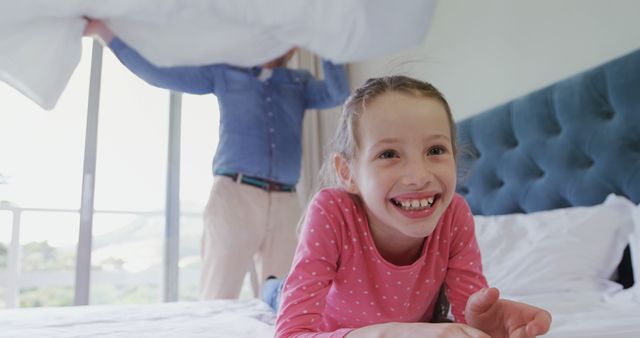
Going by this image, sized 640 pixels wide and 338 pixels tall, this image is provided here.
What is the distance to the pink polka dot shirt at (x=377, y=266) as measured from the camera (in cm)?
84

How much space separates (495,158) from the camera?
1.83m

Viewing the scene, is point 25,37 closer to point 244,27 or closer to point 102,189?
point 244,27

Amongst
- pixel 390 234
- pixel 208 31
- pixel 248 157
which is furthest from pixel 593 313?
pixel 208 31

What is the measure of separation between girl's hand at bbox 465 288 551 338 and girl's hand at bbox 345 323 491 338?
13 cm

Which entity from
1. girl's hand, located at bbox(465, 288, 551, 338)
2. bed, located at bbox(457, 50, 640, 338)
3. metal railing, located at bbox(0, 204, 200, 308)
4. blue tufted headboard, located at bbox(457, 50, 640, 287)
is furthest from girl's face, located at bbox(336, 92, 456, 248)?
metal railing, located at bbox(0, 204, 200, 308)

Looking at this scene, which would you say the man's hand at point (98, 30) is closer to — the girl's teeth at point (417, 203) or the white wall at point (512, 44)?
the white wall at point (512, 44)

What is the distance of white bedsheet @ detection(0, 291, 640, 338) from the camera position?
2.89 feet

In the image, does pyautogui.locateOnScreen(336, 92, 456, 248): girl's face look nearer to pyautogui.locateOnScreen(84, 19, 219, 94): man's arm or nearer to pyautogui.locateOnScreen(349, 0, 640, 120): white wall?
pyautogui.locateOnScreen(349, 0, 640, 120): white wall

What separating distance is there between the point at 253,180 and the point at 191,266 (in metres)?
1.77

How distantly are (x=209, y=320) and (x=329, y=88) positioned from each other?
1271 mm

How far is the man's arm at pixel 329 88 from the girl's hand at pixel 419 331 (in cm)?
160

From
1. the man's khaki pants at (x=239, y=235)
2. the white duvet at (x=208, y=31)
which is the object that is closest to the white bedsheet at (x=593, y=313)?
the man's khaki pants at (x=239, y=235)

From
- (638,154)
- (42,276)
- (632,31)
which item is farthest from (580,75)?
(42,276)

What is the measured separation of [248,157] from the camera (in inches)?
78.0
